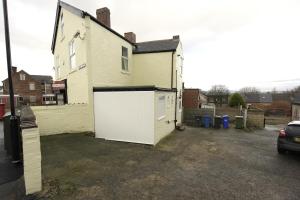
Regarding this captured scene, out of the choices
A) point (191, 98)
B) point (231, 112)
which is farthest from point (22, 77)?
point (231, 112)

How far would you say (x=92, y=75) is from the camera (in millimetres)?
9688

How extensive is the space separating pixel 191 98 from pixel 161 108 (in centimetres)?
1099

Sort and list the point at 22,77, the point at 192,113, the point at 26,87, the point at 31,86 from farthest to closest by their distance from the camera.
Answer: the point at 31,86, the point at 26,87, the point at 22,77, the point at 192,113

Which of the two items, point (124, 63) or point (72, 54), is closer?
point (72, 54)

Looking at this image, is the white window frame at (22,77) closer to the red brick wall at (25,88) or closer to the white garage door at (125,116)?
the red brick wall at (25,88)

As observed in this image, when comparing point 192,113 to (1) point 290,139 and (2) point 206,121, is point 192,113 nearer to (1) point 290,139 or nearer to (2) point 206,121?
(2) point 206,121

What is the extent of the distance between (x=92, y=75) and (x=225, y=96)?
4240 cm

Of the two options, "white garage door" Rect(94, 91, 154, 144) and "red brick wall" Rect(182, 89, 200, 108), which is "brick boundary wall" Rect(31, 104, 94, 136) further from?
"red brick wall" Rect(182, 89, 200, 108)

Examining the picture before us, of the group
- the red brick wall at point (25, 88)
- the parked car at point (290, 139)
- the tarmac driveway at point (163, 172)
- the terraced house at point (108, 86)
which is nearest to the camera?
the tarmac driveway at point (163, 172)

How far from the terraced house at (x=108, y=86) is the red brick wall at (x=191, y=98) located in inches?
267

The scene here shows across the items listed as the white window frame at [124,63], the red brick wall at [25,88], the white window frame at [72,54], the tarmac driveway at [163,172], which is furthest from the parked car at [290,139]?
the red brick wall at [25,88]

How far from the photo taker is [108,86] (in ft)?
33.6

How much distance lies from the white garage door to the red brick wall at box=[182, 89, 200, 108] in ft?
39.5

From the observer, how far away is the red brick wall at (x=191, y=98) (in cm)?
1989
